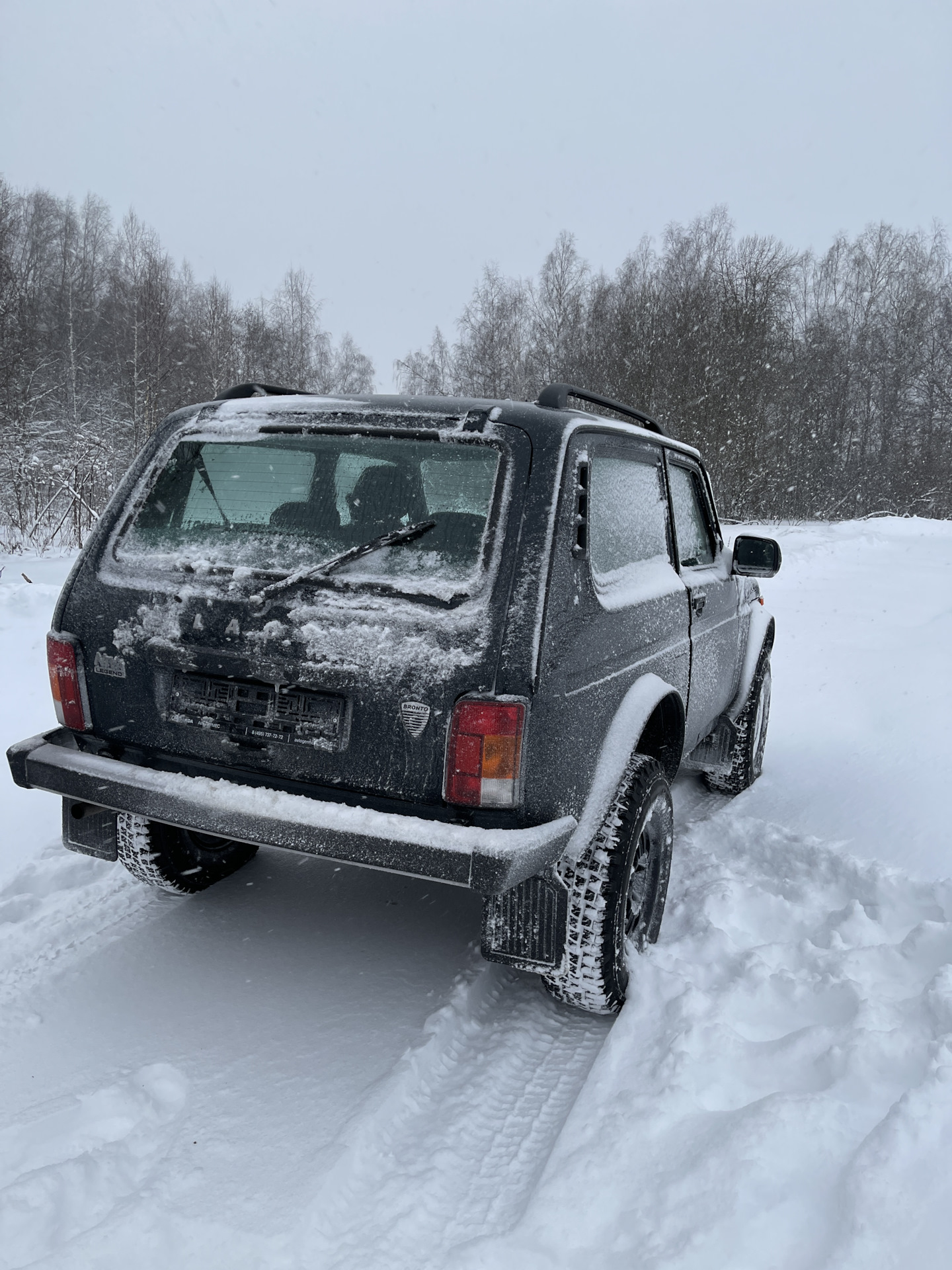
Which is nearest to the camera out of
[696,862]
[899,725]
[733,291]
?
[696,862]

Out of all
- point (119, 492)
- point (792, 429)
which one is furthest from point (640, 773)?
point (792, 429)

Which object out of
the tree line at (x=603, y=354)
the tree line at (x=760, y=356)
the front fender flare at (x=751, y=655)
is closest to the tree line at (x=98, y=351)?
the tree line at (x=603, y=354)

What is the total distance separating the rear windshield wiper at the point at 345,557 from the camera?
233 centimetres

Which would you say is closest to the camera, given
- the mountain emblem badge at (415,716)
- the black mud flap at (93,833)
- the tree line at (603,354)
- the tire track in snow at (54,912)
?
the mountain emblem badge at (415,716)

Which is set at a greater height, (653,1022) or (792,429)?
(792,429)

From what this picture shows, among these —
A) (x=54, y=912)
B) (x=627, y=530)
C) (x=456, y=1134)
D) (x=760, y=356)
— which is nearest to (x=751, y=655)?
→ (x=627, y=530)

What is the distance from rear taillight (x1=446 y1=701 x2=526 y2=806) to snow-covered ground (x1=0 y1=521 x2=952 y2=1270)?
82cm

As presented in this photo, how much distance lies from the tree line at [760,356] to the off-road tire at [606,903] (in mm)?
21922

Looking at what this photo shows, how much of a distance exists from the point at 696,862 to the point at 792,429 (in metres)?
28.5

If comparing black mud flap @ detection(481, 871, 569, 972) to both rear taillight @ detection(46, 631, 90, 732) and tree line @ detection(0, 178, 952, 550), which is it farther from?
tree line @ detection(0, 178, 952, 550)

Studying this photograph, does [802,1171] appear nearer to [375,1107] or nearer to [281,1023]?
[375,1107]

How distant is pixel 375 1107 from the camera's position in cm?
215

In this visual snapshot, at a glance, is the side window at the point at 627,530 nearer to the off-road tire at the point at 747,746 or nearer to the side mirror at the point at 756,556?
the side mirror at the point at 756,556

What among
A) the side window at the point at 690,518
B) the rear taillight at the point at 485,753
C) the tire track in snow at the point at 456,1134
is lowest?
the tire track in snow at the point at 456,1134
